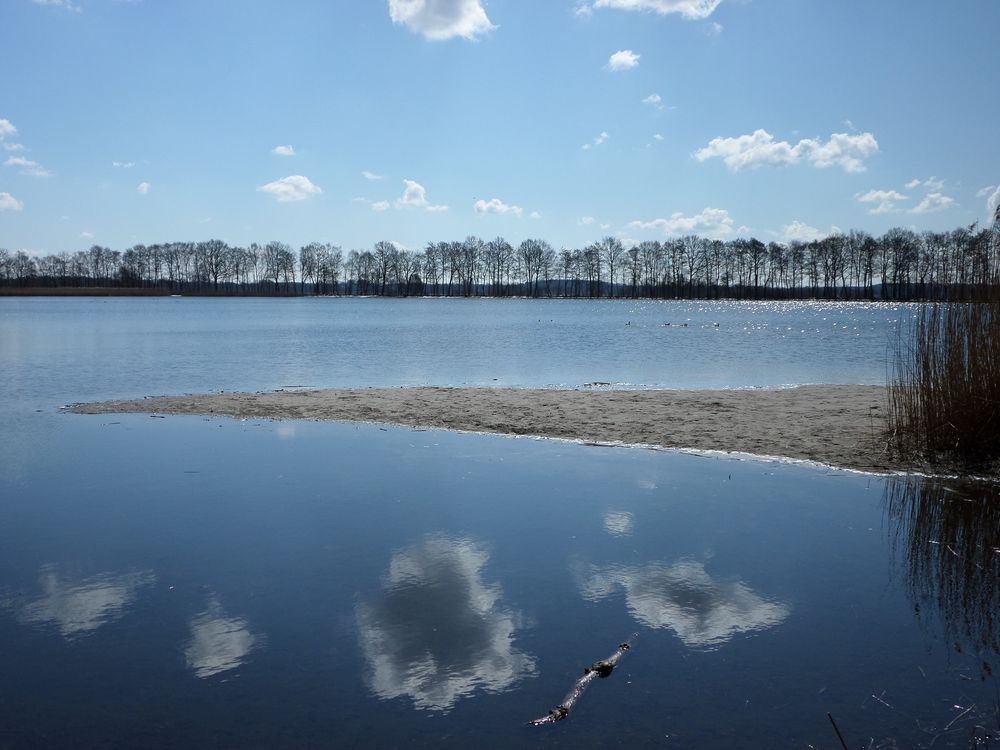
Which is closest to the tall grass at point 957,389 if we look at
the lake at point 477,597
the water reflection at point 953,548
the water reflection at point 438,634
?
the water reflection at point 953,548

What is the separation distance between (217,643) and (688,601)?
3556 millimetres

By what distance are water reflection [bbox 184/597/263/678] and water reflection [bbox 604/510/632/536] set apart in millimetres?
3763

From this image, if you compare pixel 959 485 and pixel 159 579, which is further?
pixel 959 485

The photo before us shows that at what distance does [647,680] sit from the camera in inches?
183

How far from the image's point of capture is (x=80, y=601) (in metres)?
5.91

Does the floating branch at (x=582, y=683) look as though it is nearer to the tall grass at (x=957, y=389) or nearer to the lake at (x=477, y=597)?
the lake at (x=477, y=597)

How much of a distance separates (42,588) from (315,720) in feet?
11.2

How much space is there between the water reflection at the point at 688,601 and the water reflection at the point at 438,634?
0.97 meters

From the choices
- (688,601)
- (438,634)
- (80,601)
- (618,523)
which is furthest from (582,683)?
(80,601)

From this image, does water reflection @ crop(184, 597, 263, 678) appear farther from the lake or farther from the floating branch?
the floating branch

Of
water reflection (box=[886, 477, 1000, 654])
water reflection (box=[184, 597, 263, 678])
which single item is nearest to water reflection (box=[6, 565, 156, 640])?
water reflection (box=[184, 597, 263, 678])

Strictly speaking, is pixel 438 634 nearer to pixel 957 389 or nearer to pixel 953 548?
pixel 953 548

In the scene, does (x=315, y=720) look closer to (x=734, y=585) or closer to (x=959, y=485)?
(x=734, y=585)

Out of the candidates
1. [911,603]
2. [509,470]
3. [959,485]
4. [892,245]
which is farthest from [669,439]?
[892,245]
